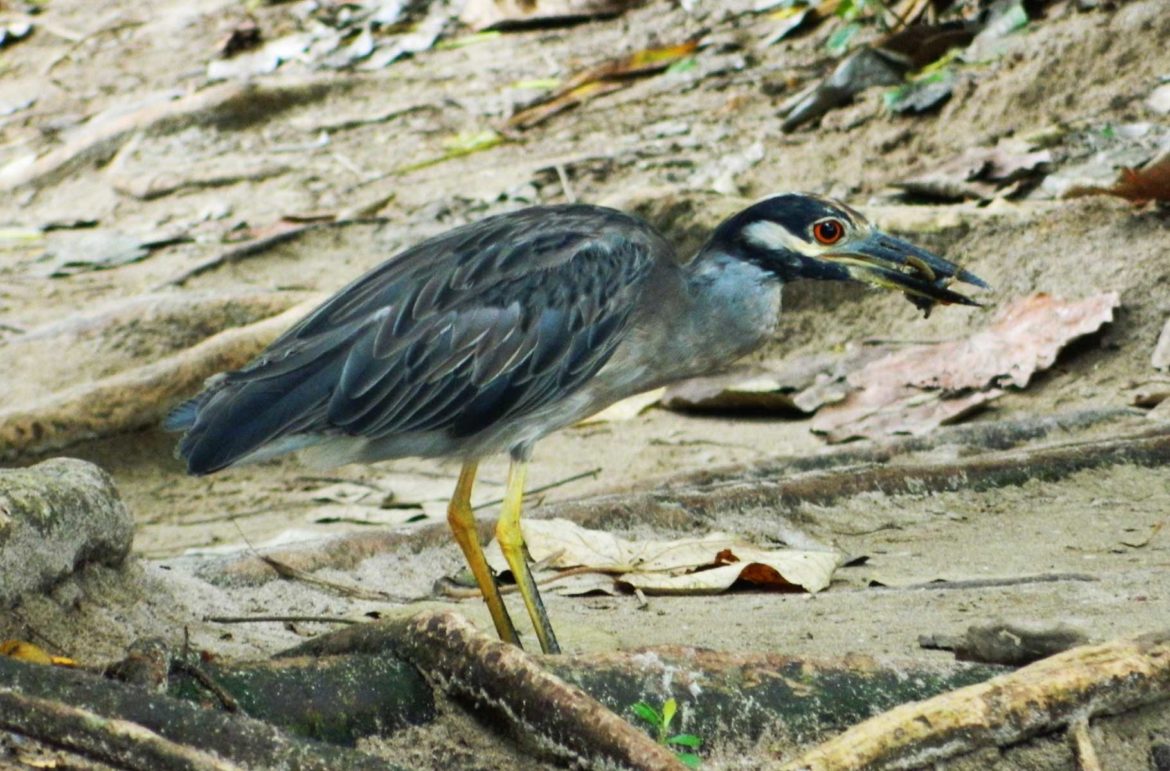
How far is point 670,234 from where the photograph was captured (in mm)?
6656

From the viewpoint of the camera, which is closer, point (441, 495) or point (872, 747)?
point (872, 747)

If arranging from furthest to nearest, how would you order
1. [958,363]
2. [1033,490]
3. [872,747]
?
1. [958,363]
2. [1033,490]
3. [872,747]

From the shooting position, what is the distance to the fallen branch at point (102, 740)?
Answer: 6.73 feet

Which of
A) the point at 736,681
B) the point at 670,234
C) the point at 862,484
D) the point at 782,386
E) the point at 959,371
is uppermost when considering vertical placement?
the point at 736,681

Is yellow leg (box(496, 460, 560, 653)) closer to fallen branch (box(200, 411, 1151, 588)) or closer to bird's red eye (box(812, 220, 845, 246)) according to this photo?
fallen branch (box(200, 411, 1151, 588))

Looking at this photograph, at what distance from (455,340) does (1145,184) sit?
2.92 metres

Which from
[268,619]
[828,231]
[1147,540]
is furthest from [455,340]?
[1147,540]

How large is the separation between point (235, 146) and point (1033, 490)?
25.1 feet

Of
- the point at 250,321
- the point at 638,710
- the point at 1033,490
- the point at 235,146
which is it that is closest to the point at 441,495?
the point at 250,321

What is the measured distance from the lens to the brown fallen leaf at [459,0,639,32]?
11305 mm

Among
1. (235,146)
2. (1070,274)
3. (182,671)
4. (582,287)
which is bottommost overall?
(235,146)

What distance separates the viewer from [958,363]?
5645 mm

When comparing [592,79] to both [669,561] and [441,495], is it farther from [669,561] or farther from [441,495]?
[669,561]

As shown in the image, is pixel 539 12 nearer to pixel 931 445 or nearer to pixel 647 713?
pixel 931 445
